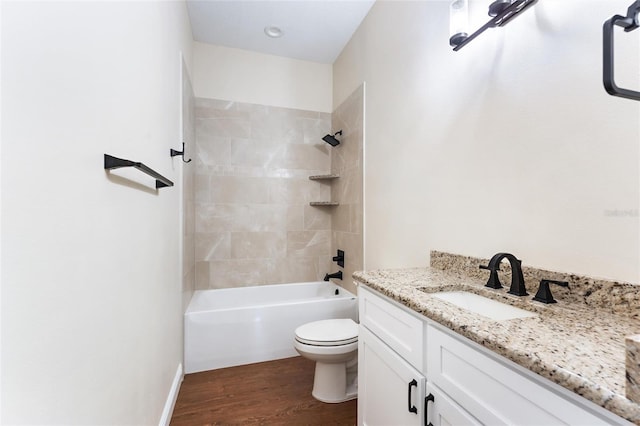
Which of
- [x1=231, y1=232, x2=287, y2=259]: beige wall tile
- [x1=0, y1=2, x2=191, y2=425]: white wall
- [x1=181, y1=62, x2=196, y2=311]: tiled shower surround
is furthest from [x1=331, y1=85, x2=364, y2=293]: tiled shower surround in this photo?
[x1=0, y1=2, x2=191, y2=425]: white wall

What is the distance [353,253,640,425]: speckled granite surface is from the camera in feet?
1.71

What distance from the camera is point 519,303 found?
39.0 inches

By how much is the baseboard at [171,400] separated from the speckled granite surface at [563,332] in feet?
4.35

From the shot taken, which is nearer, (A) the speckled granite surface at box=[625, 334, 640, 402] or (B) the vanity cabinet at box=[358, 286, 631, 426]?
(A) the speckled granite surface at box=[625, 334, 640, 402]

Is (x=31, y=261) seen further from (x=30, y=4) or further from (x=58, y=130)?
(x=30, y=4)

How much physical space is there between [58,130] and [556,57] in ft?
4.85

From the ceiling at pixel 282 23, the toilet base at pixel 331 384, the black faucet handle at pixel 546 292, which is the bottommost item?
the toilet base at pixel 331 384

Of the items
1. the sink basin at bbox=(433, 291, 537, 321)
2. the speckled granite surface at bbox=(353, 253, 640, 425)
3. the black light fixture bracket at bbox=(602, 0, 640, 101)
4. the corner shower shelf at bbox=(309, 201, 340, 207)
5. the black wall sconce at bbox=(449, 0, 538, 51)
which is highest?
the black wall sconce at bbox=(449, 0, 538, 51)

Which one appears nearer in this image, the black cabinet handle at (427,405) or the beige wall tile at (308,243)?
the black cabinet handle at (427,405)

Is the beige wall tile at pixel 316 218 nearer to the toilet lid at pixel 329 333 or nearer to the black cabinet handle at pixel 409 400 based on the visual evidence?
the toilet lid at pixel 329 333

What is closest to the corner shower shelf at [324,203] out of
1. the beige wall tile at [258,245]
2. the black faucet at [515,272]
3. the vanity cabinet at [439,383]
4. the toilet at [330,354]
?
the beige wall tile at [258,245]

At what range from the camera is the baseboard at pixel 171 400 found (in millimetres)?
1561

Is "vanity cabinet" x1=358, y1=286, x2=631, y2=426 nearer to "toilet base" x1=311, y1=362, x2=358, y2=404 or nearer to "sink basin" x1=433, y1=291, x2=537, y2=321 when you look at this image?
"sink basin" x1=433, y1=291, x2=537, y2=321

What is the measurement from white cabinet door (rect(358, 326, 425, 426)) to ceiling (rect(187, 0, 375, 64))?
2348 mm
